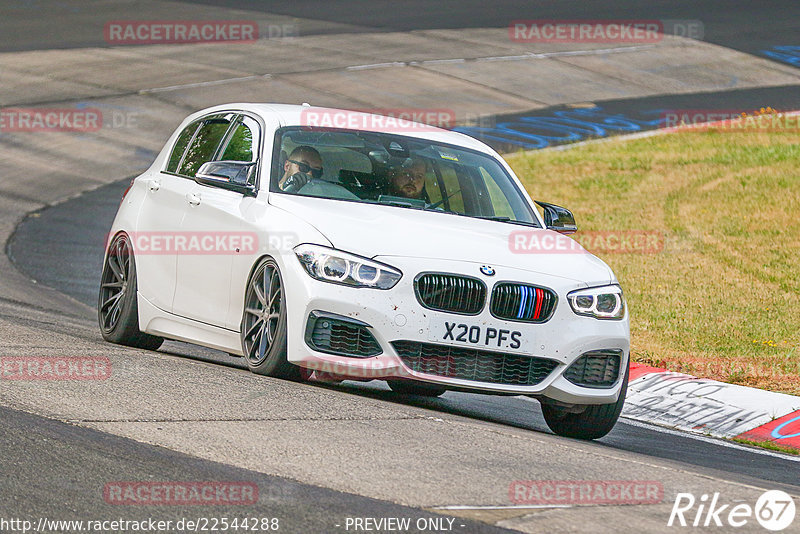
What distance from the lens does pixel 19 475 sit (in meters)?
5.52

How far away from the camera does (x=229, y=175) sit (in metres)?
8.52

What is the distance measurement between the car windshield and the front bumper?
3.43ft

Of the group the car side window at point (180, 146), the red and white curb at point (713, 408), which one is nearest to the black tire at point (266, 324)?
the car side window at point (180, 146)

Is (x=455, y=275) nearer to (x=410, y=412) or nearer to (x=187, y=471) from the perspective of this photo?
(x=410, y=412)

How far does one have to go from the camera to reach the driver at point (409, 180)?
341 inches

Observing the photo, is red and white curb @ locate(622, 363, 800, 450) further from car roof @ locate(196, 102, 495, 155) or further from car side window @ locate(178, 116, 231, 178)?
car side window @ locate(178, 116, 231, 178)

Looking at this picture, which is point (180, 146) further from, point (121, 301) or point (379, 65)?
point (379, 65)

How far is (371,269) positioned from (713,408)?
12.1ft

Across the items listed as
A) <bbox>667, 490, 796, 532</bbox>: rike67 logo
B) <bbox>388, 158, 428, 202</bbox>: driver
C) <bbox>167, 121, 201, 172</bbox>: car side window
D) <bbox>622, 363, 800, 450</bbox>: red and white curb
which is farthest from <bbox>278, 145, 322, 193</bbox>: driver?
<bbox>667, 490, 796, 532</bbox>: rike67 logo

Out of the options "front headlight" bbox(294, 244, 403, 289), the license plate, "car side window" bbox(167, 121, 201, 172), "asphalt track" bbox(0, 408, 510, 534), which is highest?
"car side window" bbox(167, 121, 201, 172)

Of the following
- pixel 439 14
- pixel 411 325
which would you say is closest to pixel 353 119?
pixel 411 325

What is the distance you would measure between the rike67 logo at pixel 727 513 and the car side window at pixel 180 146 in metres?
5.12

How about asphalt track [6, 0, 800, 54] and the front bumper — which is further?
asphalt track [6, 0, 800, 54]

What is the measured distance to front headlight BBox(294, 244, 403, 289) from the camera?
7465 millimetres
